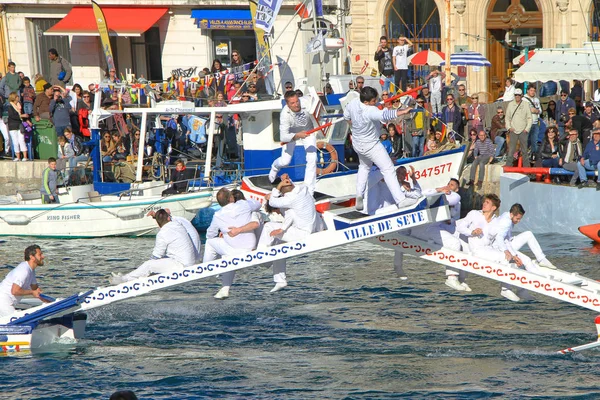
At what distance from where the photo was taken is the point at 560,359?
16.1 metres

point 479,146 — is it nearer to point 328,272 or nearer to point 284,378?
point 328,272

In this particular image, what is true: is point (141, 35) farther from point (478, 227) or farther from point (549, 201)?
point (478, 227)

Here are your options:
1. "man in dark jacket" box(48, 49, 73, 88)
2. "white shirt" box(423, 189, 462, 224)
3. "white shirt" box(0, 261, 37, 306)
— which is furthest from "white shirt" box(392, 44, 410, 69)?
"white shirt" box(0, 261, 37, 306)

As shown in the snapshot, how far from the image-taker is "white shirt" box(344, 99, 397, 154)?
15570 mm

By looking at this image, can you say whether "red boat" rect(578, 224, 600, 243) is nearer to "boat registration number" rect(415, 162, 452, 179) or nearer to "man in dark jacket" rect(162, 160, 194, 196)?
"boat registration number" rect(415, 162, 452, 179)

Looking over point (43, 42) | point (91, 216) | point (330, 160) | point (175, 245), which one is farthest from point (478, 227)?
point (43, 42)

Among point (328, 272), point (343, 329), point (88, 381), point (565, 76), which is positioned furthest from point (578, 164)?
point (88, 381)

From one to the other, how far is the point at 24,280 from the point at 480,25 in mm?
22343

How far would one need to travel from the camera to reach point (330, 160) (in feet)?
82.3

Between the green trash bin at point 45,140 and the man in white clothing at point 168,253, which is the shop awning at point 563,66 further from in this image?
the green trash bin at point 45,140

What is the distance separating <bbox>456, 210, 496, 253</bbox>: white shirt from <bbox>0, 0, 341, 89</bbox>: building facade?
777 inches

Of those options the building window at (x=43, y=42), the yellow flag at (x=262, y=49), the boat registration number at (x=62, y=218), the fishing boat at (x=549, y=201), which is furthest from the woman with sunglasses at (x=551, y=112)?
the building window at (x=43, y=42)

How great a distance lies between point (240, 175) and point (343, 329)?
891 cm

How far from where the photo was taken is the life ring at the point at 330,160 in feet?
77.9
